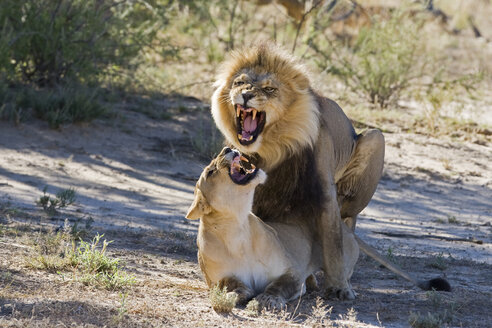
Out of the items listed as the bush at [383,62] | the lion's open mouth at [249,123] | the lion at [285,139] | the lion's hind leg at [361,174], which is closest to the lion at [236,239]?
the lion's open mouth at [249,123]

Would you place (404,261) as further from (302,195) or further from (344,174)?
(302,195)

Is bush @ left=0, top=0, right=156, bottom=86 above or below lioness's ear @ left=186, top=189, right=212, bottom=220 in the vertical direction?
above

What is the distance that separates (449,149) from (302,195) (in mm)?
6669

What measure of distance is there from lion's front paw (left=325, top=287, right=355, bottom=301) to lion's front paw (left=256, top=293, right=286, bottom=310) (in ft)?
2.43

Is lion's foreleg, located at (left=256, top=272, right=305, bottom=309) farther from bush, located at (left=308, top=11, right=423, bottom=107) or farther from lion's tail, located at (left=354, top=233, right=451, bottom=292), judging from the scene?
bush, located at (left=308, top=11, right=423, bottom=107)

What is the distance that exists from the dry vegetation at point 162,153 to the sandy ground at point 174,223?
0.08 ft

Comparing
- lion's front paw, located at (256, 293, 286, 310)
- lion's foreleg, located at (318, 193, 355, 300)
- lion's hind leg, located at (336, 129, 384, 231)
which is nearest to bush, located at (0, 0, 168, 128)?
lion's hind leg, located at (336, 129, 384, 231)

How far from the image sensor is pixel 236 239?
531 cm

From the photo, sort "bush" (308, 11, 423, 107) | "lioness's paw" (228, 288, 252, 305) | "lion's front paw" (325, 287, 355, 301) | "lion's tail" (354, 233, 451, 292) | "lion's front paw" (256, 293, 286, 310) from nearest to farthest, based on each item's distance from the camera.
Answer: "lion's front paw" (256, 293, 286, 310)
"lioness's paw" (228, 288, 252, 305)
"lion's front paw" (325, 287, 355, 301)
"lion's tail" (354, 233, 451, 292)
"bush" (308, 11, 423, 107)

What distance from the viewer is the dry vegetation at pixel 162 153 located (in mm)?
5012

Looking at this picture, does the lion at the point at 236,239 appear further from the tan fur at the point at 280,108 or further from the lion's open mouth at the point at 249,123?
the tan fur at the point at 280,108

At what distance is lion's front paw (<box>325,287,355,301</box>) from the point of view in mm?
5730

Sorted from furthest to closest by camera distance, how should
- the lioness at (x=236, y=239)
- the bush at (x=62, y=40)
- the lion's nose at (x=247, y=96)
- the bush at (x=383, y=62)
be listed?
the bush at (x=383, y=62)
the bush at (x=62, y=40)
the lion's nose at (x=247, y=96)
the lioness at (x=236, y=239)

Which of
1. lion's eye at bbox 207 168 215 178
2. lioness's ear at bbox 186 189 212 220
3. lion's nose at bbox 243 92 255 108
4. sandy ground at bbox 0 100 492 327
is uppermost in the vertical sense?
lion's nose at bbox 243 92 255 108
